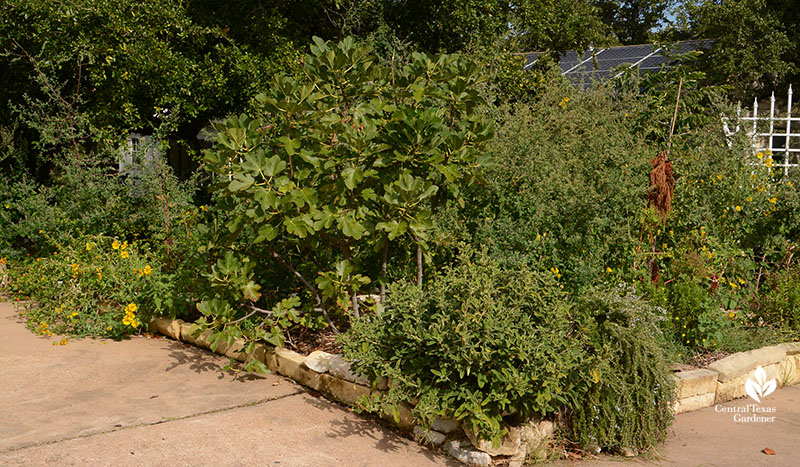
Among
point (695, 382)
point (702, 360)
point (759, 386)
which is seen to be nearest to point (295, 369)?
point (695, 382)

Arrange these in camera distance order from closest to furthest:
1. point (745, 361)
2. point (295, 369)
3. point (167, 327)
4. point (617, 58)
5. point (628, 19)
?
1. point (295, 369)
2. point (745, 361)
3. point (167, 327)
4. point (617, 58)
5. point (628, 19)

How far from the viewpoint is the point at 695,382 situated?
430cm

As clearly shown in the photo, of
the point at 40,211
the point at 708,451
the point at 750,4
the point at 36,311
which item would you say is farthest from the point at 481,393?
the point at 750,4

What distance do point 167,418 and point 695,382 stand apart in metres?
3.23

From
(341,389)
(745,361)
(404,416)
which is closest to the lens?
(404,416)

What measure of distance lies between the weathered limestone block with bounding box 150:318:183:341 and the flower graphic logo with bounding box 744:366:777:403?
167 inches

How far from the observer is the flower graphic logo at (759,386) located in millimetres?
4648

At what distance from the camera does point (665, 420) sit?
3.77 meters

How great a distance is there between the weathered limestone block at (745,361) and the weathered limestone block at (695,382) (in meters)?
0.09

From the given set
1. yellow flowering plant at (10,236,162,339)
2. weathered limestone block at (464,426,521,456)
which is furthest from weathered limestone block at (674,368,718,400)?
yellow flowering plant at (10,236,162,339)

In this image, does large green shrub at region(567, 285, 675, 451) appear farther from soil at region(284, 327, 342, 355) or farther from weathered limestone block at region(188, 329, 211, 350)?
weathered limestone block at region(188, 329, 211, 350)

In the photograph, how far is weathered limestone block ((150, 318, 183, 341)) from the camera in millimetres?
5447

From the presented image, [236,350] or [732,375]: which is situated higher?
[236,350]

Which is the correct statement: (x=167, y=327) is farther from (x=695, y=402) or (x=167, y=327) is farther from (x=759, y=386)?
(x=759, y=386)
